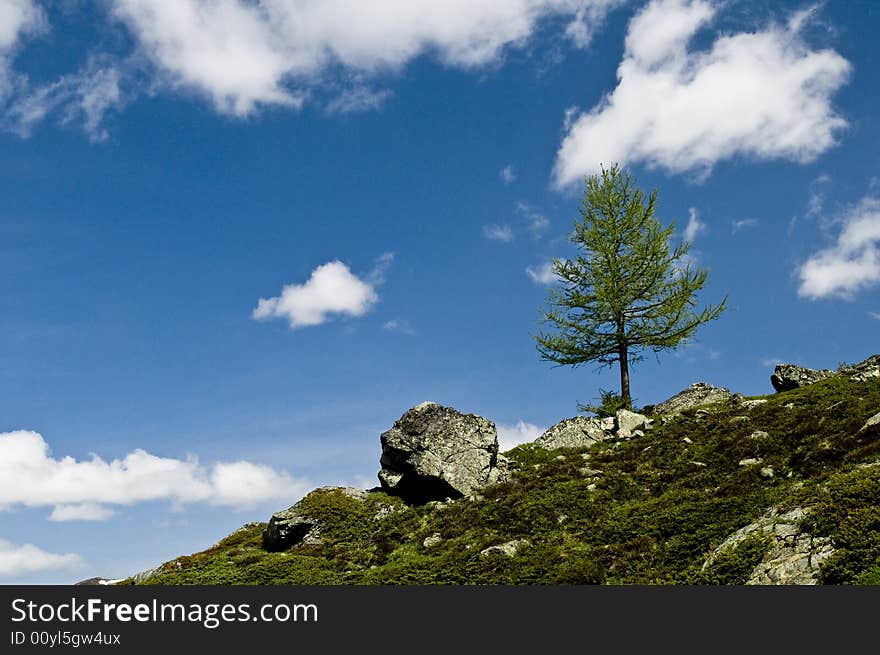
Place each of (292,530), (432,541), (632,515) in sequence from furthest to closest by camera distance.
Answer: (292,530)
(432,541)
(632,515)

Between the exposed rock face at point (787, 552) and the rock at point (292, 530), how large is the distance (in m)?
15.7

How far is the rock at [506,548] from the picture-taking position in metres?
20.9

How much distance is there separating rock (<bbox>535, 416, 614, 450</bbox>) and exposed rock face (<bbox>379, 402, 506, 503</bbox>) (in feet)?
13.5

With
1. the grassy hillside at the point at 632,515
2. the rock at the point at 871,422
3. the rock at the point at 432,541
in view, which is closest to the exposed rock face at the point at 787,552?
the grassy hillside at the point at 632,515

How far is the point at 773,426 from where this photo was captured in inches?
1064

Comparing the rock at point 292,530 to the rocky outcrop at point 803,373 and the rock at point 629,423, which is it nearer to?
the rock at point 629,423

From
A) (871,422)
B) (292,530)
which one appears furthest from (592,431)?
(292,530)

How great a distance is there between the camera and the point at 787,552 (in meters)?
14.4

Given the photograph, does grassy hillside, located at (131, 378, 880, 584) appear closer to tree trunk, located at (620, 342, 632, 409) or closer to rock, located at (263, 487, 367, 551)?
rock, located at (263, 487, 367, 551)

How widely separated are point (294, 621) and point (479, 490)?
16.2 meters

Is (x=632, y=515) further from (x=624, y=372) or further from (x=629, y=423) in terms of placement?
(x=624, y=372)

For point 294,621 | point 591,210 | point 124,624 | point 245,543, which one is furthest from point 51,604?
point 591,210

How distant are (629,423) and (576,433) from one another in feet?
8.61

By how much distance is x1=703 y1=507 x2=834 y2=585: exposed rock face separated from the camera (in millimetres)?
13523
